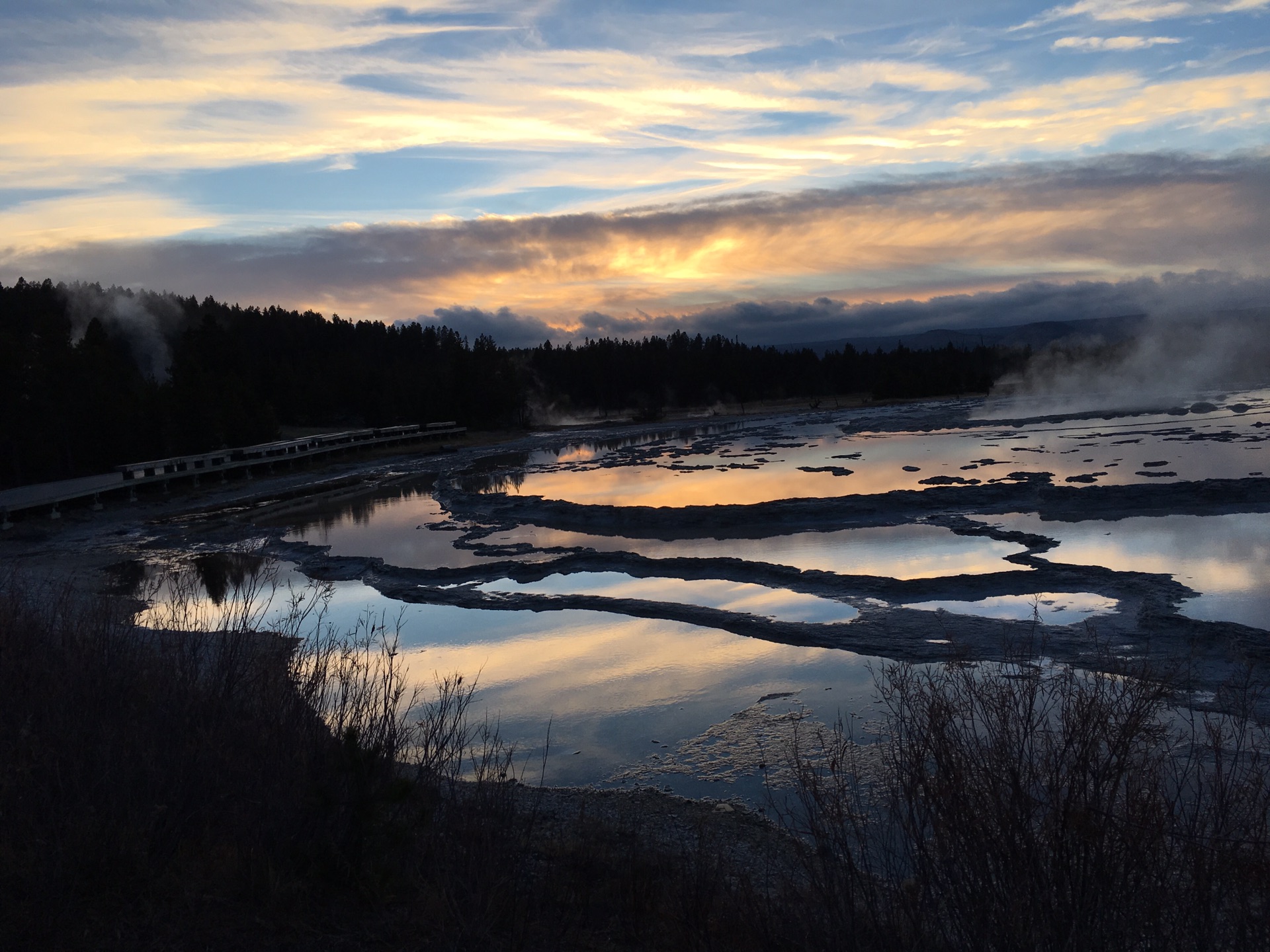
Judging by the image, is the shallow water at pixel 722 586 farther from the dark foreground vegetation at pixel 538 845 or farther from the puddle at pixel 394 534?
the dark foreground vegetation at pixel 538 845

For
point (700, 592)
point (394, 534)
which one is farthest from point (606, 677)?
point (394, 534)

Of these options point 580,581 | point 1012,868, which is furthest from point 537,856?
point 580,581

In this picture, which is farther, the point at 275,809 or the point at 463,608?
the point at 463,608

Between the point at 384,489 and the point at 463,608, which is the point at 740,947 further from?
the point at 384,489

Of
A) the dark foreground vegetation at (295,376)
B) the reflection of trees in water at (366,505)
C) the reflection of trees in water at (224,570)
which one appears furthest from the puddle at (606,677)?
the dark foreground vegetation at (295,376)

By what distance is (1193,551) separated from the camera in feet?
53.4

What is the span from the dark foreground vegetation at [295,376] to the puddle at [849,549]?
23109mm

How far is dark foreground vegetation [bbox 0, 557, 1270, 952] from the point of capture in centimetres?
416

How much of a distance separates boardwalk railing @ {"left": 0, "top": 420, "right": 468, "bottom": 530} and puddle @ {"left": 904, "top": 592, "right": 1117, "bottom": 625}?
24.6 m

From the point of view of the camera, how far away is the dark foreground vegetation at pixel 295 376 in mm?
36250

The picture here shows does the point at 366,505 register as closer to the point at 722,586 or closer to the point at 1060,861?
the point at 722,586

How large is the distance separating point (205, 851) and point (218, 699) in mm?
1496

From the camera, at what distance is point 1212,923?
3.84 m

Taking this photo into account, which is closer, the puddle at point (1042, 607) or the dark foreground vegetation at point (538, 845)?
the dark foreground vegetation at point (538, 845)
